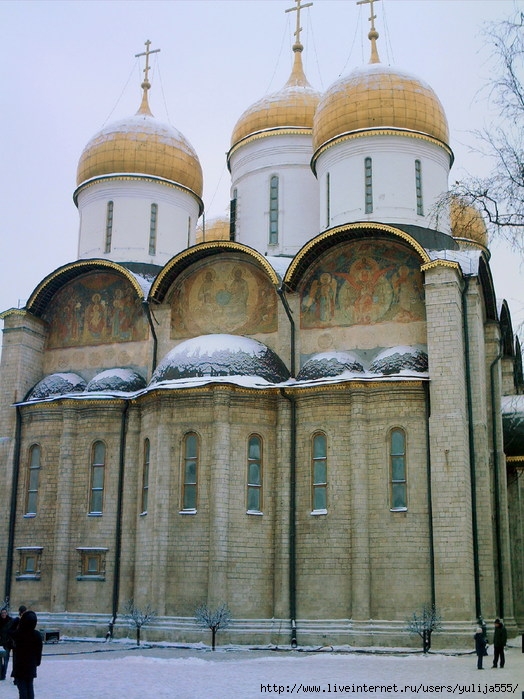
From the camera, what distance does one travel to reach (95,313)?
67.5 ft

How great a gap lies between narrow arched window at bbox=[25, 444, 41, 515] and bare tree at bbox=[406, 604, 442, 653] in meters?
8.04

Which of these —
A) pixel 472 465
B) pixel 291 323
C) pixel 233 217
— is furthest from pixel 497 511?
pixel 233 217

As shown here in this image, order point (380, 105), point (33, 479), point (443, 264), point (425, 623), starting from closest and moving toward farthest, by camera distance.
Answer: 1. point (425, 623)
2. point (443, 264)
3. point (33, 479)
4. point (380, 105)

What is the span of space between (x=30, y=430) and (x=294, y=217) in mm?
7853

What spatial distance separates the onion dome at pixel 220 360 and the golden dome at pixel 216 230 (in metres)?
9.73

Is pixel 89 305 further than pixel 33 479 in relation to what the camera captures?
Yes

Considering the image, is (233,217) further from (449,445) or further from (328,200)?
(449,445)

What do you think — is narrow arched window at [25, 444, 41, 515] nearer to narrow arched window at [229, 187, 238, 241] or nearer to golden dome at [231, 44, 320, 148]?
narrow arched window at [229, 187, 238, 241]

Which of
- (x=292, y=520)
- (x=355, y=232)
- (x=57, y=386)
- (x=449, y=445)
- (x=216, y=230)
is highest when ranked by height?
(x=216, y=230)

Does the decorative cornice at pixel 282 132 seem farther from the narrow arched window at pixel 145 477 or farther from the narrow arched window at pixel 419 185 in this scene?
the narrow arched window at pixel 145 477

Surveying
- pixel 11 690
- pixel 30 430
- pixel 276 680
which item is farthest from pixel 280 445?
pixel 11 690

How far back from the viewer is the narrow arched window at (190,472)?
57.1ft

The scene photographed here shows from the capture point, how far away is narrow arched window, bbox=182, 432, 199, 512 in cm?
1741

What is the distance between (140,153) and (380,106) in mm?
5874
